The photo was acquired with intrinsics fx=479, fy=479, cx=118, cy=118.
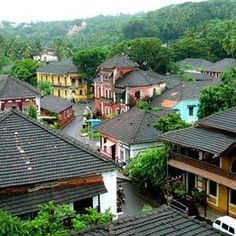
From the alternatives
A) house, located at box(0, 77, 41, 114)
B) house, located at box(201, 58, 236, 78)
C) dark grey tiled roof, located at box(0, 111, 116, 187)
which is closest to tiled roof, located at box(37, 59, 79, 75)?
house, located at box(201, 58, 236, 78)

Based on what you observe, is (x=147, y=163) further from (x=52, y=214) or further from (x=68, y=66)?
(x=68, y=66)

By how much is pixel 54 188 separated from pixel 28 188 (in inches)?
37.3

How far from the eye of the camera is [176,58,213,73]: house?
90875 mm

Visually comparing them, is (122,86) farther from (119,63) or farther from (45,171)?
(45,171)

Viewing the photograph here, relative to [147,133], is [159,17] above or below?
above

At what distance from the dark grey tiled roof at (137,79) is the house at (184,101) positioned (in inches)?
117

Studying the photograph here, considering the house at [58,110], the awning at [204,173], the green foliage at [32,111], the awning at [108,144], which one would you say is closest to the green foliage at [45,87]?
the house at [58,110]

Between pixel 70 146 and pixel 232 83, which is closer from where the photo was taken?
pixel 70 146

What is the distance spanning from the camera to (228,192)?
2653 cm

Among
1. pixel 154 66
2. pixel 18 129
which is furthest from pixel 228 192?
pixel 154 66

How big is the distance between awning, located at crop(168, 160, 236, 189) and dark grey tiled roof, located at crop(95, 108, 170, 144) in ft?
29.0

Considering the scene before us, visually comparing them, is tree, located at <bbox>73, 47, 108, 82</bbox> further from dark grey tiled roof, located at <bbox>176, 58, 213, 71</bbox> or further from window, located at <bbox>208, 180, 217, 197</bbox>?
window, located at <bbox>208, 180, 217, 197</bbox>

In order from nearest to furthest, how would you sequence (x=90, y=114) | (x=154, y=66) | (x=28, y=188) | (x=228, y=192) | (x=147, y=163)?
1. (x=28, y=188)
2. (x=228, y=192)
3. (x=147, y=163)
4. (x=90, y=114)
5. (x=154, y=66)

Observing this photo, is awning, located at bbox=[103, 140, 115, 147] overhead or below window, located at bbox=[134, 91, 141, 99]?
below
